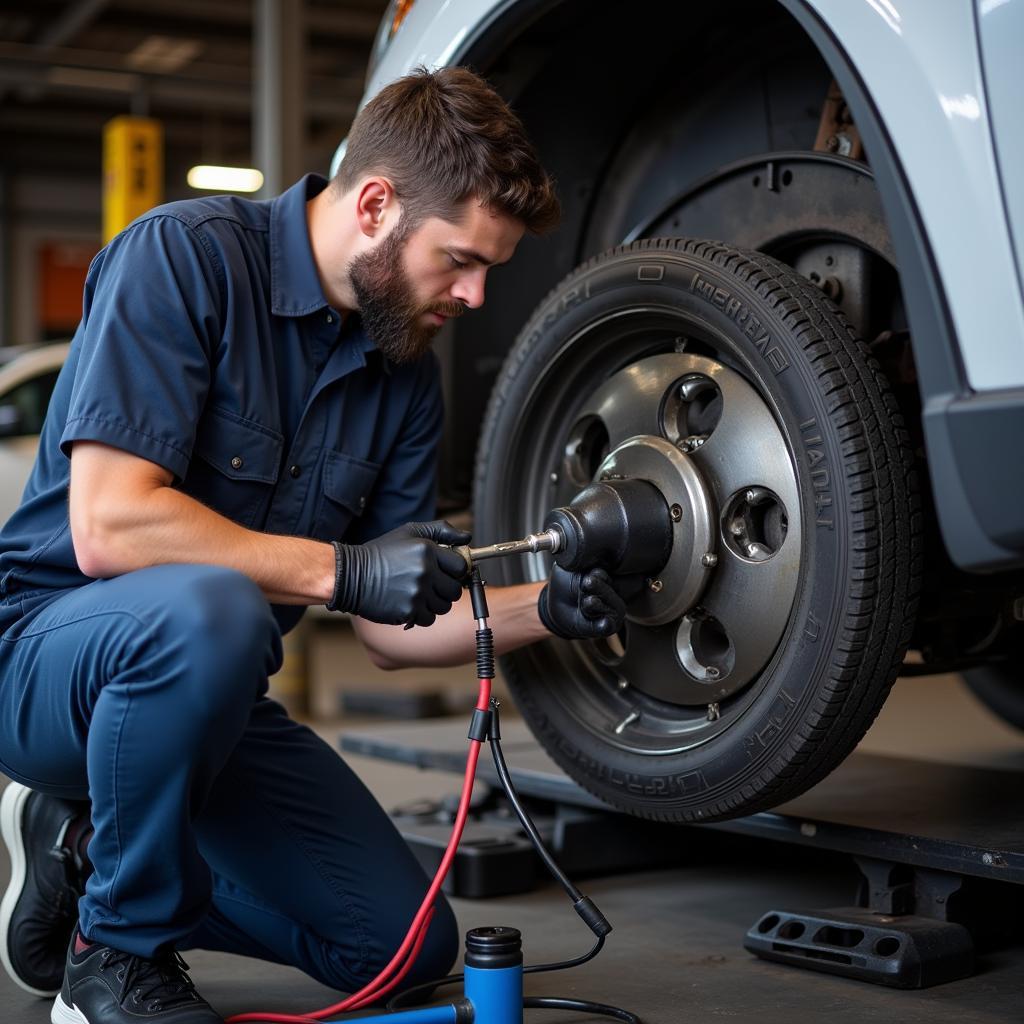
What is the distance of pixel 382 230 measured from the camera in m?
1.88

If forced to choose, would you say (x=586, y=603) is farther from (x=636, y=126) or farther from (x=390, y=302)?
(x=636, y=126)

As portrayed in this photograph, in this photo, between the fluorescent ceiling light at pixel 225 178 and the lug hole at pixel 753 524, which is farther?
the fluorescent ceiling light at pixel 225 178

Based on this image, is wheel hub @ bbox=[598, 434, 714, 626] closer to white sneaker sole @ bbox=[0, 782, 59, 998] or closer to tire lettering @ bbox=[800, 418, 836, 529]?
tire lettering @ bbox=[800, 418, 836, 529]

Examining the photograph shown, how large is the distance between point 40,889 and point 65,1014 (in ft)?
0.98

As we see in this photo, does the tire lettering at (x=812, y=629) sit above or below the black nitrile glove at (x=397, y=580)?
below

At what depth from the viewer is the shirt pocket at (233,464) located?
1.79 metres

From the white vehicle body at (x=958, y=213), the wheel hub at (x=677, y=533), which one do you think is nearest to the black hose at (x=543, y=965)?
the wheel hub at (x=677, y=533)

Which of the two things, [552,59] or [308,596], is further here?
[552,59]

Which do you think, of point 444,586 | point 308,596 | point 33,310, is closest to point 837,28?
point 444,586

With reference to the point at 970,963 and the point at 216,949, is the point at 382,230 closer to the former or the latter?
the point at 216,949

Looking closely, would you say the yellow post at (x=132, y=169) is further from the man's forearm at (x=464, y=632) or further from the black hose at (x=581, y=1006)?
the black hose at (x=581, y=1006)

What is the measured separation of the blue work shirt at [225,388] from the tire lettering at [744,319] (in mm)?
471

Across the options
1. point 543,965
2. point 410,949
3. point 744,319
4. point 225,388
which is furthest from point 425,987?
point 744,319

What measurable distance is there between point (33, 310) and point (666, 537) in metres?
14.8
